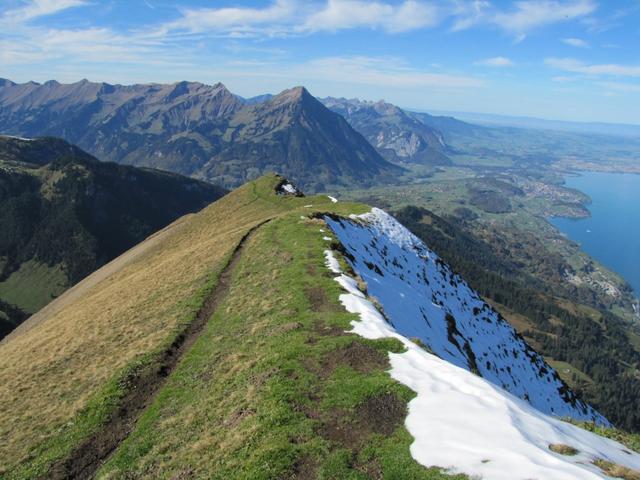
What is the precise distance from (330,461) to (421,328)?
28.2 metres

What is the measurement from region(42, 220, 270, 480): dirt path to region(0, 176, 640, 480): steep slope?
0.29ft

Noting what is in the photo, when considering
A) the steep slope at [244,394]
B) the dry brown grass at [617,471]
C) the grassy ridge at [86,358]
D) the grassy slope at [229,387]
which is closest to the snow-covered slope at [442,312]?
the steep slope at [244,394]

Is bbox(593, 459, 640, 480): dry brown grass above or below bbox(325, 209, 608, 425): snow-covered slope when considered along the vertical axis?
above

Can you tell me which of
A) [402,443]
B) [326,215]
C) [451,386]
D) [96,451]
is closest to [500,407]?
[451,386]

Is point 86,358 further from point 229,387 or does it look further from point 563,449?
point 563,449

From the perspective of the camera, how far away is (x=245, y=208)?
92.6 metres

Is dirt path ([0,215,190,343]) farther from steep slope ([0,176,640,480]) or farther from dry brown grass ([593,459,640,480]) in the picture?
dry brown grass ([593,459,640,480])

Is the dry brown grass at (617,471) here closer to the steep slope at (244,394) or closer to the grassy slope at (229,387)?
the steep slope at (244,394)

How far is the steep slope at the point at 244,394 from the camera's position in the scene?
51.9ft

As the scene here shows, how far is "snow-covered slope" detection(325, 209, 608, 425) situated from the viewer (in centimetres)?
4347

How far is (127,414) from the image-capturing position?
24.1 m

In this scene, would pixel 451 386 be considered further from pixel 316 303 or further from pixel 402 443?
pixel 316 303

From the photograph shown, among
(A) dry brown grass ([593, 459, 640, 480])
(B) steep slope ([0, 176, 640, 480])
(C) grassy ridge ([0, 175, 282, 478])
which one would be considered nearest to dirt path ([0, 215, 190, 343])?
(C) grassy ridge ([0, 175, 282, 478])

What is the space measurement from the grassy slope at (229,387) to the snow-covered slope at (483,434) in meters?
0.86
